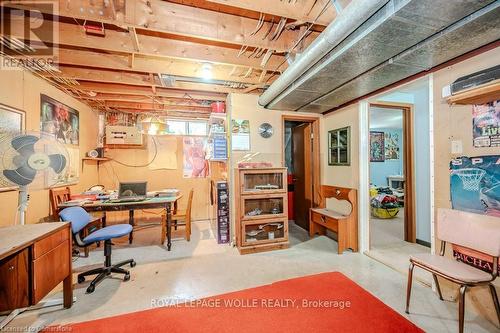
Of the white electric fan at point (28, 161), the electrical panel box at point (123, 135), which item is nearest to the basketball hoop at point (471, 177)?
the white electric fan at point (28, 161)

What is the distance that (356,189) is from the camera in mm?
3221

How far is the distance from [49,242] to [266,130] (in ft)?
10.0

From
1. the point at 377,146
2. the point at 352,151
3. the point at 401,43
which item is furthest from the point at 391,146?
the point at 401,43

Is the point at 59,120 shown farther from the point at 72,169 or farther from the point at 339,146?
the point at 339,146

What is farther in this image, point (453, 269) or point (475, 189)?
point (475, 189)

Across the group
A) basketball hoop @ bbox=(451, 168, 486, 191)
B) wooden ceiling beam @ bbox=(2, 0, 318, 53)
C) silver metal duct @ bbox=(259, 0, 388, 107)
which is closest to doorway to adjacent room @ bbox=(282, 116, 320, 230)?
silver metal duct @ bbox=(259, 0, 388, 107)

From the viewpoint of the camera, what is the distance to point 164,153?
5.16 m

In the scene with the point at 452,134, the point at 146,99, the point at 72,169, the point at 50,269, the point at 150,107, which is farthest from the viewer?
the point at 150,107

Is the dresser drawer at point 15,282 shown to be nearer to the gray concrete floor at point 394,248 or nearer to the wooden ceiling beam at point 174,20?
the wooden ceiling beam at point 174,20

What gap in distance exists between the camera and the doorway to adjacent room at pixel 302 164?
13.3ft

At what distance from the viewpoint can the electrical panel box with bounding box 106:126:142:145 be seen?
471cm

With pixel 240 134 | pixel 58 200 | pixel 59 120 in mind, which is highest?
pixel 59 120

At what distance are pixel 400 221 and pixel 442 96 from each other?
3.75m

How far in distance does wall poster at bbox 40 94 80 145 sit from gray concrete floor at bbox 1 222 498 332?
1988 mm
